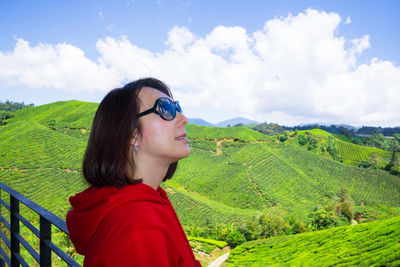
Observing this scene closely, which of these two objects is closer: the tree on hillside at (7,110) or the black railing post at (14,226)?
the black railing post at (14,226)

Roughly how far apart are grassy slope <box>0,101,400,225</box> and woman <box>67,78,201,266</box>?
23006 millimetres

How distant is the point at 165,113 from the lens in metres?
1.06

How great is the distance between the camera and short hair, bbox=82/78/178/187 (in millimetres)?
957

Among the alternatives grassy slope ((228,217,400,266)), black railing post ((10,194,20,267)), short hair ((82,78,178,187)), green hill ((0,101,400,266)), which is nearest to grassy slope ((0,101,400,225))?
green hill ((0,101,400,266))

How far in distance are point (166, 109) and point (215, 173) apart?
41.4m

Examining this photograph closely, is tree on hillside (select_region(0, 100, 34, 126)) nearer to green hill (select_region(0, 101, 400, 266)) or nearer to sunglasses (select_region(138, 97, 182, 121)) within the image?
green hill (select_region(0, 101, 400, 266))

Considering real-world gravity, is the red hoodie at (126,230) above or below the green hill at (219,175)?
above

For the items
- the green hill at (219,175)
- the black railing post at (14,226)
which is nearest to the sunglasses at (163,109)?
the black railing post at (14,226)

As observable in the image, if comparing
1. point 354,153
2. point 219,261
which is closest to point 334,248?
point 219,261

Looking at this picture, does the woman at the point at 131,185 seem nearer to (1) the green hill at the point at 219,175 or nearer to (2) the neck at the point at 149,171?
(2) the neck at the point at 149,171

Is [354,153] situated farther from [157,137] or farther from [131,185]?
[131,185]

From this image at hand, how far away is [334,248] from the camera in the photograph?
12609 mm

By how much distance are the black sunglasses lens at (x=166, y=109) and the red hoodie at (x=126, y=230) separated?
12.0 inches

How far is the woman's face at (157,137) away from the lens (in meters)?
1.01
